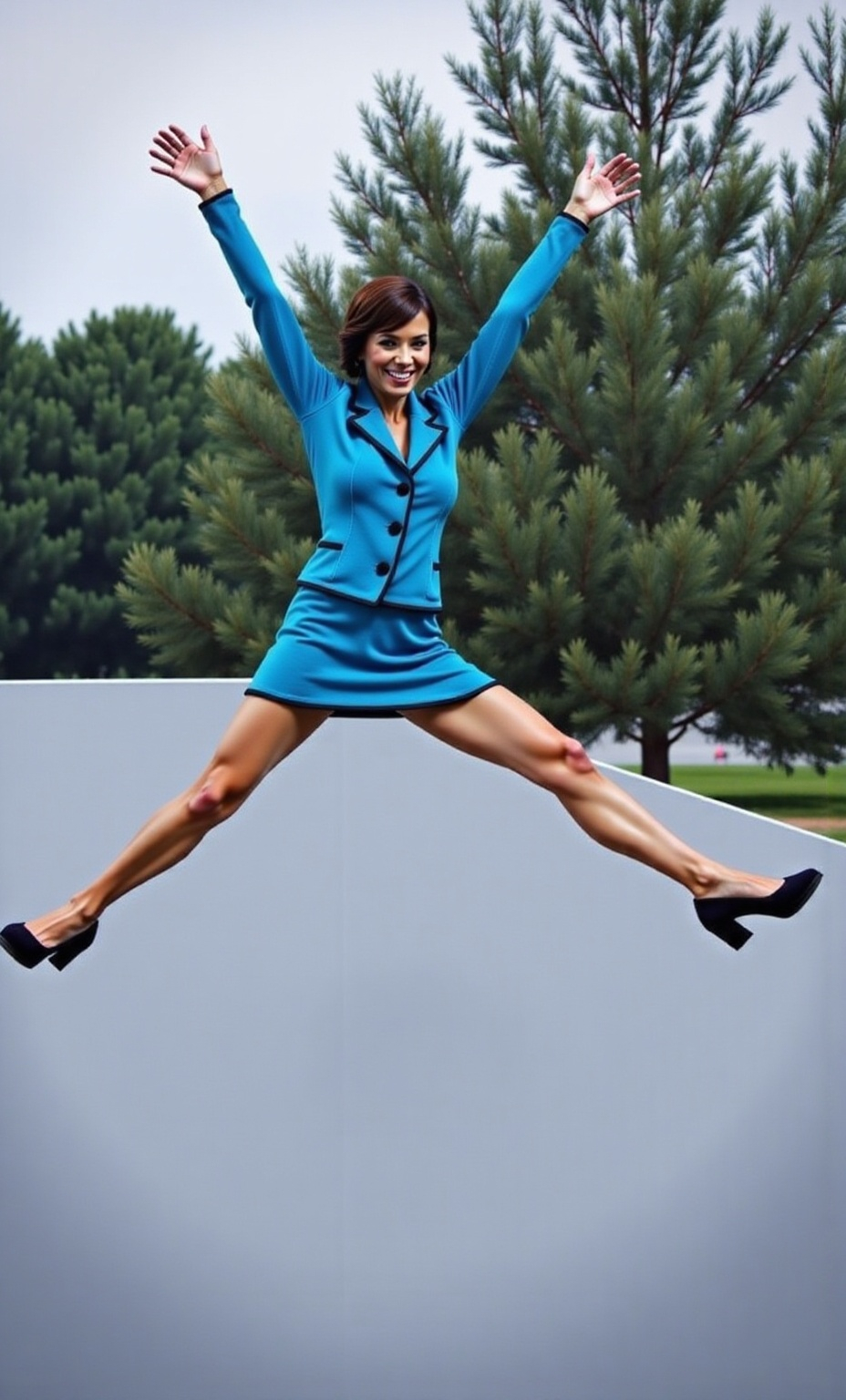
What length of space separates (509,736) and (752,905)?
504 millimetres

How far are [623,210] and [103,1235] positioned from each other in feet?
22.6

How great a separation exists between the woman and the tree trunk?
592 centimetres

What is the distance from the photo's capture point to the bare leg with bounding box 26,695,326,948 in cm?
321

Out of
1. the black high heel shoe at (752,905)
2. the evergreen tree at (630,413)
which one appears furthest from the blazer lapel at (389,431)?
the evergreen tree at (630,413)

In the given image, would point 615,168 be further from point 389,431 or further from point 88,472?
point 88,472

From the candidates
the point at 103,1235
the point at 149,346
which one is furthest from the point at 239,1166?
the point at 149,346

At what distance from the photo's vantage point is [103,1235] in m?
4.27

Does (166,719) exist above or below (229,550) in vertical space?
below

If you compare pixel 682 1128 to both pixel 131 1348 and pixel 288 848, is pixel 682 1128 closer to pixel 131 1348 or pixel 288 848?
pixel 288 848

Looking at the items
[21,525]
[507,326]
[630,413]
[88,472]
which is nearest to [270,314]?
[507,326]

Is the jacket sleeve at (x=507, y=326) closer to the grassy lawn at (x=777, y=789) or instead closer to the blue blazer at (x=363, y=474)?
the blue blazer at (x=363, y=474)

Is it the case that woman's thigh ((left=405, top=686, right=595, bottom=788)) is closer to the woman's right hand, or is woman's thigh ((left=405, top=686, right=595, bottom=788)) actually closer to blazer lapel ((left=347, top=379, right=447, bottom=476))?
blazer lapel ((left=347, top=379, right=447, bottom=476))

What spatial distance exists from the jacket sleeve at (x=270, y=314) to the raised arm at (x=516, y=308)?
246mm

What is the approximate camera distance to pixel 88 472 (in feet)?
61.9
